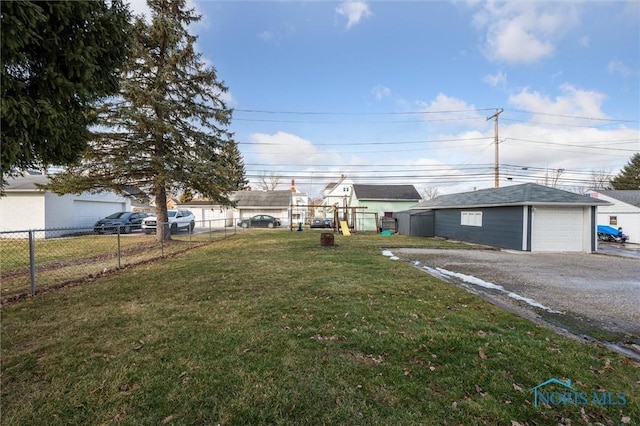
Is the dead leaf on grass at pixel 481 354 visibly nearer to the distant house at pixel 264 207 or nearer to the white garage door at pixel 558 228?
the white garage door at pixel 558 228

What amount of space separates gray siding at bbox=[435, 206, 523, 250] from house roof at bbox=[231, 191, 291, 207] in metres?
19.3

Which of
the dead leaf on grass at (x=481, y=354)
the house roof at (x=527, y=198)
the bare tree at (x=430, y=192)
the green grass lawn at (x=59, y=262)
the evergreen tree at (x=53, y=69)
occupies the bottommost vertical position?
the dead leaf on grass at (x=481, y=354)

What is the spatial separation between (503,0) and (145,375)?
13.7 metres

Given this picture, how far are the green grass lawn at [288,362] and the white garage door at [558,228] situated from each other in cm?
1143

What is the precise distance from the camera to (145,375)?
2723 mm

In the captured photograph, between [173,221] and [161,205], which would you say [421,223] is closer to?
[161,205]

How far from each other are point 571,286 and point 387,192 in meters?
24.1

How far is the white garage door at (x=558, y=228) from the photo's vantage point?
1384 centimetres

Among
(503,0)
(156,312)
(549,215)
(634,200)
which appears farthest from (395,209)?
(156,312)

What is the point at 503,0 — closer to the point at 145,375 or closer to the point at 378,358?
the point at 378,358

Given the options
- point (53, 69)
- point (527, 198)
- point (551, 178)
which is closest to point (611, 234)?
point (527, 198)

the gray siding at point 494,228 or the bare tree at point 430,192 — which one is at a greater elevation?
the bare tree at point 430,192

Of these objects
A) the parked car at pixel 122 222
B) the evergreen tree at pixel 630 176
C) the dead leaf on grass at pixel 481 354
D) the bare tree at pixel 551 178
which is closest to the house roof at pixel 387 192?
the parked car at pixel 122 222

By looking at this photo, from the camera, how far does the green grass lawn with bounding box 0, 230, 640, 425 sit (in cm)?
228
